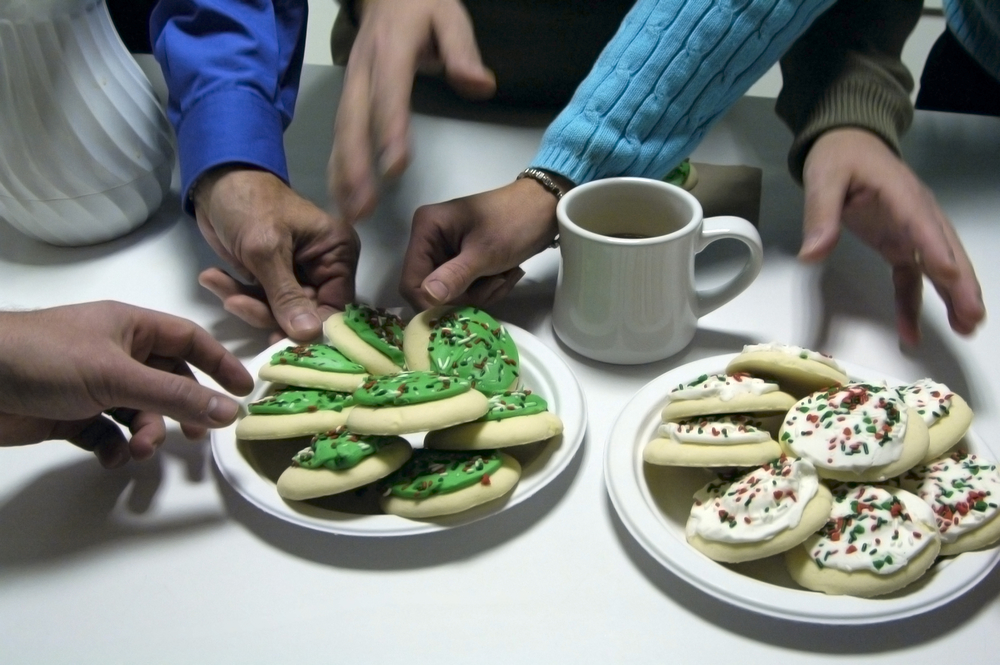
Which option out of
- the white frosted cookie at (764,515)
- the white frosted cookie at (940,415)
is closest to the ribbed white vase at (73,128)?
the white frosted cookie at (764,515)

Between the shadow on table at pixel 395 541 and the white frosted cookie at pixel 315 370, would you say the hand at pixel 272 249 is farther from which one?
the shadow on table at pixel 395 541

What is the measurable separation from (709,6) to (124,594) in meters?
0.81

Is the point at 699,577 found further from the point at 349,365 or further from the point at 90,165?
the point at 90,165

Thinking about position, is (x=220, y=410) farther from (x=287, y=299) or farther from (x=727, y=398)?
(x=727, y=398)

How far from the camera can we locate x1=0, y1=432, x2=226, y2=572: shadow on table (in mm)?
636

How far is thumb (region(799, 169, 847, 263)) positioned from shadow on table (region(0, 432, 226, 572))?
587 millimetres

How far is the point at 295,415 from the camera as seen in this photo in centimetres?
64

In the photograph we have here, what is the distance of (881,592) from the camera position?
1.73 feet

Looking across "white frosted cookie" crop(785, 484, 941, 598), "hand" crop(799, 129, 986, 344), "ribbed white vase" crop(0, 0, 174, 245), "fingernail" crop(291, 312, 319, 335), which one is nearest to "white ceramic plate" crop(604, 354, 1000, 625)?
"white frosted cookie" crop(785, 484, 941, 598)

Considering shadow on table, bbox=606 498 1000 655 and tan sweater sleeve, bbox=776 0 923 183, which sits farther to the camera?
tan sweater sleeve, bbox=776 0 923 183

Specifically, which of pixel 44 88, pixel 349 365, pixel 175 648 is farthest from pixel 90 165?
pixel 175 648

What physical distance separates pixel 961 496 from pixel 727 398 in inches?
7.1

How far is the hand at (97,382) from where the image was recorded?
59 cm

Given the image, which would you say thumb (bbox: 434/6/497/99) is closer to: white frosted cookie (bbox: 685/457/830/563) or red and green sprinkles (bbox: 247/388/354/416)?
red and green sprinkles (bbox: 247/388/354/416)
